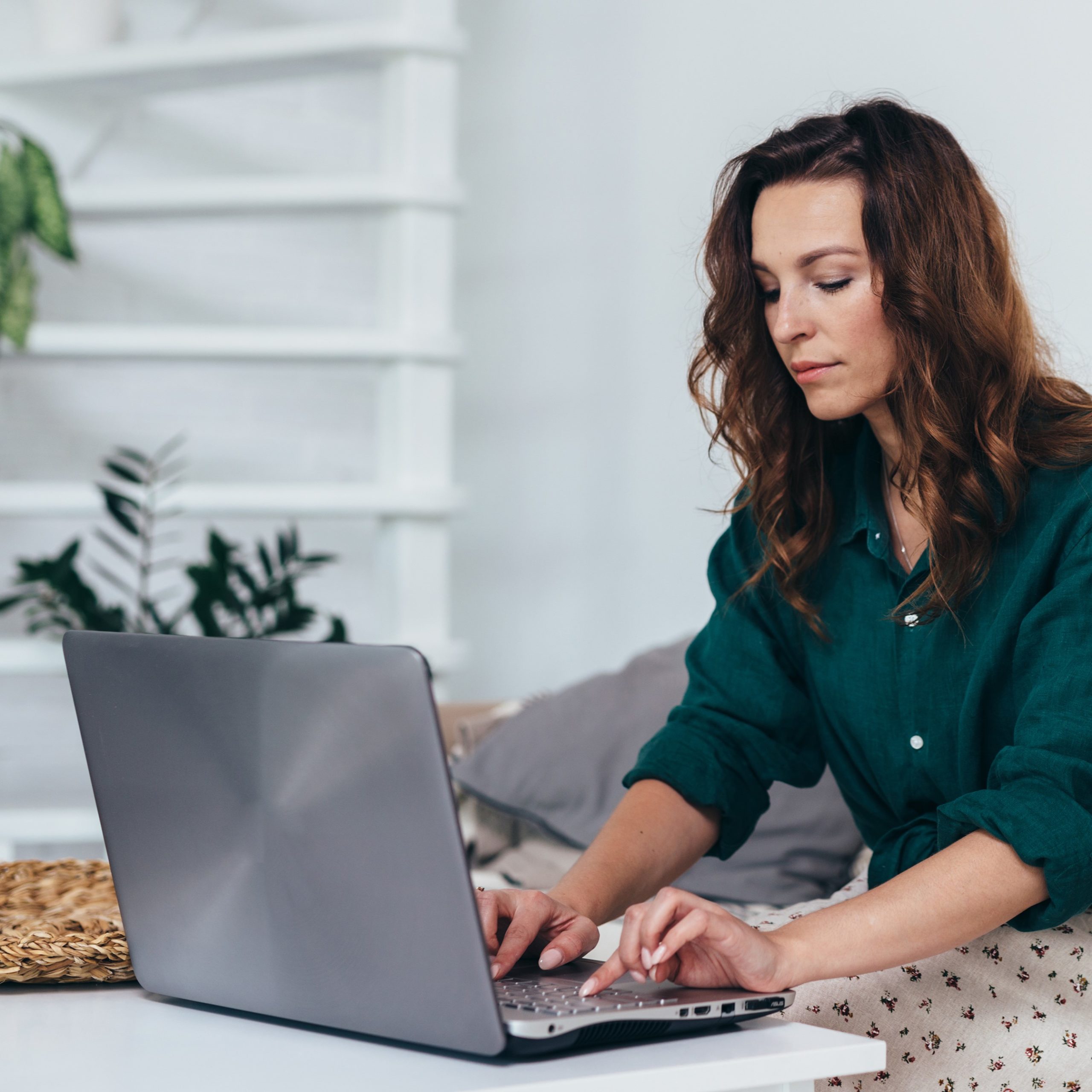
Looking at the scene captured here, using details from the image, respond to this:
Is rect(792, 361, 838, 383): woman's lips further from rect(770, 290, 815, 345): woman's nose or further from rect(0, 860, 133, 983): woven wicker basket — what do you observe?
rect(0, 860, 133, 983): woven wicker basket

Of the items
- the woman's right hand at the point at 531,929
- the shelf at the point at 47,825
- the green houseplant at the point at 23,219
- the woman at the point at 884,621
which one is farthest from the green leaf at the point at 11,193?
the woman's right hand at the point at 531,929

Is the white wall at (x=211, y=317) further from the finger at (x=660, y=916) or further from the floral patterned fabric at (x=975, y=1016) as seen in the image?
the finger at (x=660, y=916)

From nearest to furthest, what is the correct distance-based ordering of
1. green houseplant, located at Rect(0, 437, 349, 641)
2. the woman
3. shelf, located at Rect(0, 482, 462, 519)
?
the woman
green houseplant, located at Rect(0, 437, 349, 641)
shelf, located at Rect(0, 482, 462, 519)

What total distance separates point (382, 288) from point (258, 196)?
26 centimetres

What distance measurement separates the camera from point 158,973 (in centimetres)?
76

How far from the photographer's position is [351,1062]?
634 mm

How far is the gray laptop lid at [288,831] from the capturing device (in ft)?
1.96

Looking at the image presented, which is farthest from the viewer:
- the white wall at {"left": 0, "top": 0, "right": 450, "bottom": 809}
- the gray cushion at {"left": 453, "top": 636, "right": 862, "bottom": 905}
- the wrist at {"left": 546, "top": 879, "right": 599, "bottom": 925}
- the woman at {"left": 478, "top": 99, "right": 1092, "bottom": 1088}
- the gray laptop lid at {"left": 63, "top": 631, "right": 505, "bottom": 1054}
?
the white wall at {"left": 0, "top": 0, "right": 450, "bottom": 809}

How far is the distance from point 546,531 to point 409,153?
2.91ft

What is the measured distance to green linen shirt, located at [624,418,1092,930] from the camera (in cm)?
85

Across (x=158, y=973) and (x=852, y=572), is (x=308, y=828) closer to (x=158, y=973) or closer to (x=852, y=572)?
(x=158, y=973)

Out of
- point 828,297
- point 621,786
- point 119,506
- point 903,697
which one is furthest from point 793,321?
point 119,506

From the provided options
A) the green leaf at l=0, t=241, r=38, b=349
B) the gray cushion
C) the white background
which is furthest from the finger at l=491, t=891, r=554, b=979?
the green leaf at l=0, t=241, r=38, b=349

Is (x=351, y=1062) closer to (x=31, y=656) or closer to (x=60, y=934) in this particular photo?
(x=60, y=934)
